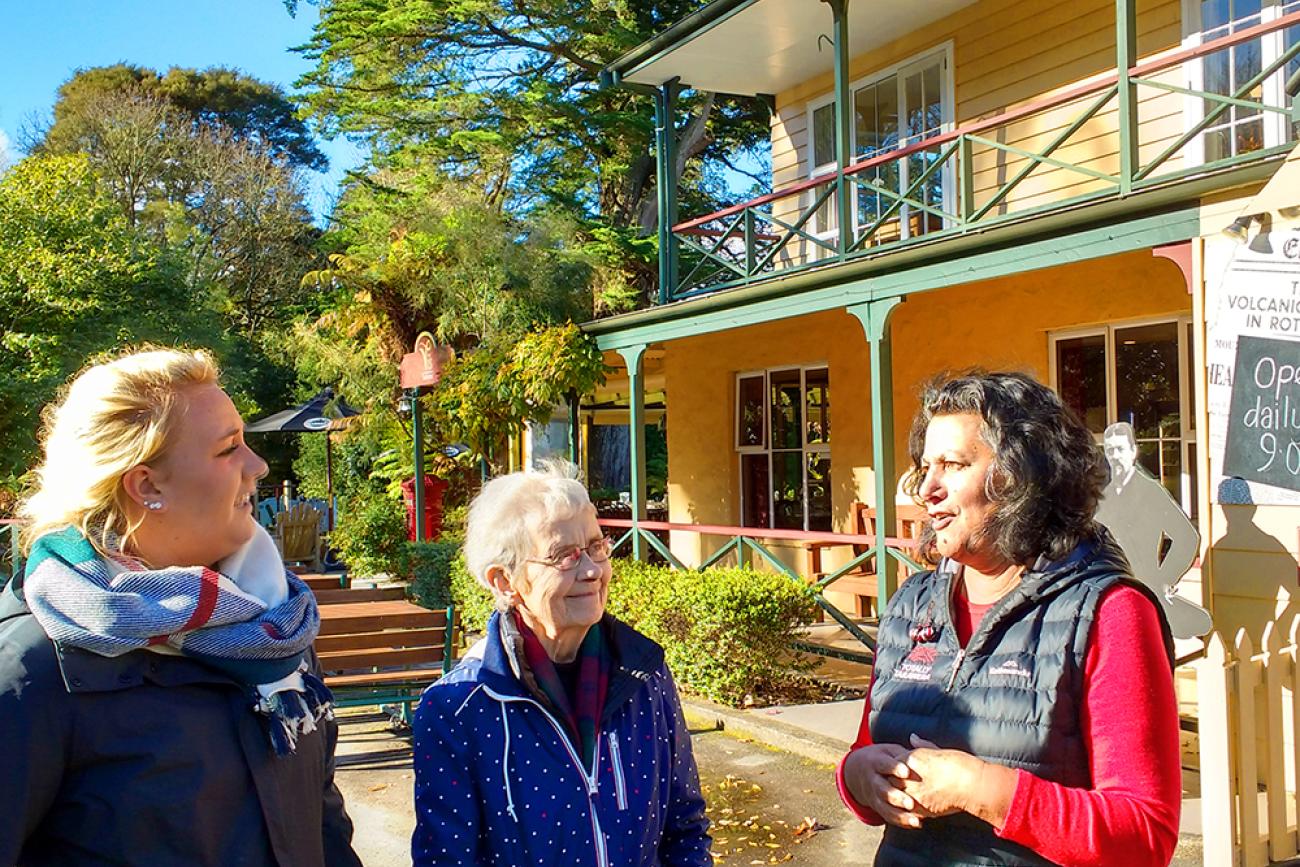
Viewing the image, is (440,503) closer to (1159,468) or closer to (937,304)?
(937,304)

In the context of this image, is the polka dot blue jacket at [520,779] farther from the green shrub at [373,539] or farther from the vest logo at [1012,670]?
the green shrub at [373,539]

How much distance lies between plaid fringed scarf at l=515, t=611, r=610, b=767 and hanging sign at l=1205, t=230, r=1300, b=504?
4931 mm

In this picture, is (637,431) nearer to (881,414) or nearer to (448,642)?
(881,414)

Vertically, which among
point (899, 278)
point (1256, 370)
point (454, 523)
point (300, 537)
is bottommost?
point (300, 537)

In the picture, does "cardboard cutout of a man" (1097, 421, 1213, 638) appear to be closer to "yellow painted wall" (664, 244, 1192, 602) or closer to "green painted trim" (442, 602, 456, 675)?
"yellow painted wall" (664, 244, 1192, 602)

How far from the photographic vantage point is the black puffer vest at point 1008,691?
6.12ft

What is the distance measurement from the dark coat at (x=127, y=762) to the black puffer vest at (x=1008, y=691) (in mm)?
1146

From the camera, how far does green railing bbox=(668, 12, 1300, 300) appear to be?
6.49 meters

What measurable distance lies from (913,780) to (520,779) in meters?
0.76

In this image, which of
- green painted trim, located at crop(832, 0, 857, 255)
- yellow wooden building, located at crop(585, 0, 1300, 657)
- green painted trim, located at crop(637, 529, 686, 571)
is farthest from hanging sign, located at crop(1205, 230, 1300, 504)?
green painted trim, located at crop(637, 529, 686, 571)

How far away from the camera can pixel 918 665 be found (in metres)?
2.11

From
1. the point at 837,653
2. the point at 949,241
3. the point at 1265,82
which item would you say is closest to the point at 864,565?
the point at 837,653

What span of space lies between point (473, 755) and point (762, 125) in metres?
22.6

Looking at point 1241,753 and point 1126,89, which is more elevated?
point 1126,89
